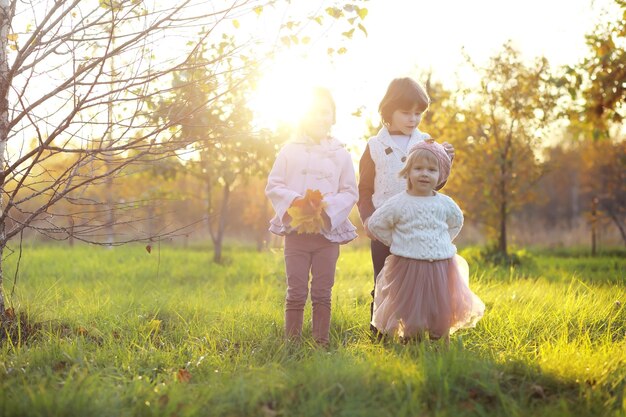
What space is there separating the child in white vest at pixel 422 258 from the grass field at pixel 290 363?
0.18 m

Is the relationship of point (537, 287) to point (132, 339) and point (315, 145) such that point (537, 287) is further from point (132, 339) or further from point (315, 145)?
point (132, 339)

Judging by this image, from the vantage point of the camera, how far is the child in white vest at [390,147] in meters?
3.86

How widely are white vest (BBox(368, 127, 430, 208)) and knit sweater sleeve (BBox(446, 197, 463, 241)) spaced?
16.2 inches

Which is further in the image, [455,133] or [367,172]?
[455,133]

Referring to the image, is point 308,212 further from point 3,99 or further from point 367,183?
point 3,99

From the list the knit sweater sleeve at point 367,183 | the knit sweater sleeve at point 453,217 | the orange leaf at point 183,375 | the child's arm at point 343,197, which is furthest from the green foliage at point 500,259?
the orange leaf at point 183,375

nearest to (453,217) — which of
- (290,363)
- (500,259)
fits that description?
(290,363)

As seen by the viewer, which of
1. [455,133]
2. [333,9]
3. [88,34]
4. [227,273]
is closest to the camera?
[333,9]

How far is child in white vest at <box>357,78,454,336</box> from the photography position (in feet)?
12.6

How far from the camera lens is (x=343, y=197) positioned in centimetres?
391

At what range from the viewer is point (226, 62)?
3939 mm

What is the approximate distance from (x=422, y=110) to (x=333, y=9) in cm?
93

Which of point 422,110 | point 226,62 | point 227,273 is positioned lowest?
point 227,273

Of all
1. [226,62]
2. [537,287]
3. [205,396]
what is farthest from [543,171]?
[205,396]
